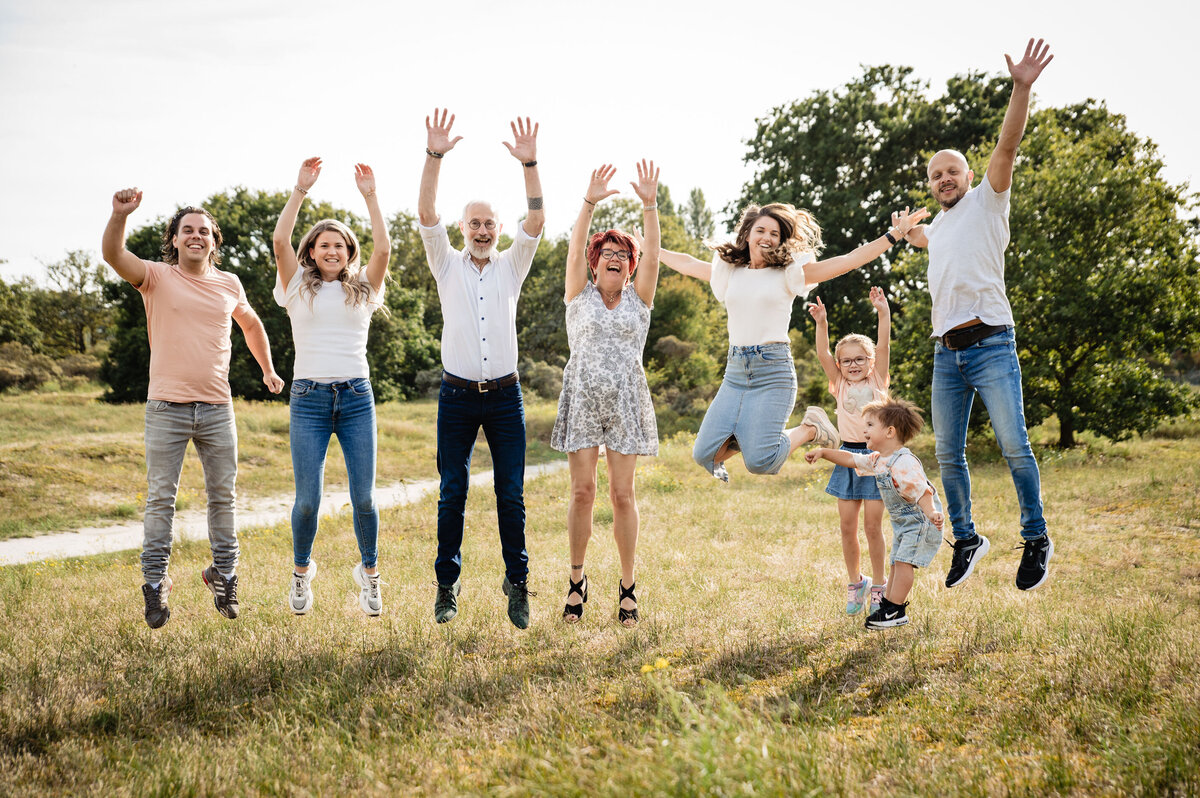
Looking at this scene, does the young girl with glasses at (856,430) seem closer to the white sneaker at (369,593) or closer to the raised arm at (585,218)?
the raised arm at (585,218)

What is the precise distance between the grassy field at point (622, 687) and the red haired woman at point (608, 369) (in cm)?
105

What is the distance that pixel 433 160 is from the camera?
18.0ft

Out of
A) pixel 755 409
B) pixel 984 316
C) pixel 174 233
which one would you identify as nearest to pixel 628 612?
pixel 755 409

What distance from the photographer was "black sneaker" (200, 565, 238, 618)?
5.80 m

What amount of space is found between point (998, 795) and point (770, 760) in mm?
1021

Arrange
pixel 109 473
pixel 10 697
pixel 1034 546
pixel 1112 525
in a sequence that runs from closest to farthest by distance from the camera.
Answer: pixel 10 697 < pixel 1034 546 < pixel 1112 525 < pixel 109 473

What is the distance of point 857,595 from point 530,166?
14.1 ft

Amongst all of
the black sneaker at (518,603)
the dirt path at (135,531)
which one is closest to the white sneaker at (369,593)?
the black sneaker at (518,603)

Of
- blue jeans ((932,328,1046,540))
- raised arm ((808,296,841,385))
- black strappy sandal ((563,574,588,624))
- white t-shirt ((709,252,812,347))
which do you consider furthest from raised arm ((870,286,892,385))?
black strappy sandal ((563,574,588,624))

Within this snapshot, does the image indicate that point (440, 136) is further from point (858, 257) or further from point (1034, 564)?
point (1034, 564)

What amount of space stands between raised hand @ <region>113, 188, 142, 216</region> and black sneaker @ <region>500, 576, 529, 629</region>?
12.0 ft

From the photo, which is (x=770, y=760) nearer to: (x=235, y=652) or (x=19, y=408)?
(x=235, y=652)

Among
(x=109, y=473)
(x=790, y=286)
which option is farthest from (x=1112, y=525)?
(x=109, y=473)

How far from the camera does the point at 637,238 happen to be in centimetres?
623
